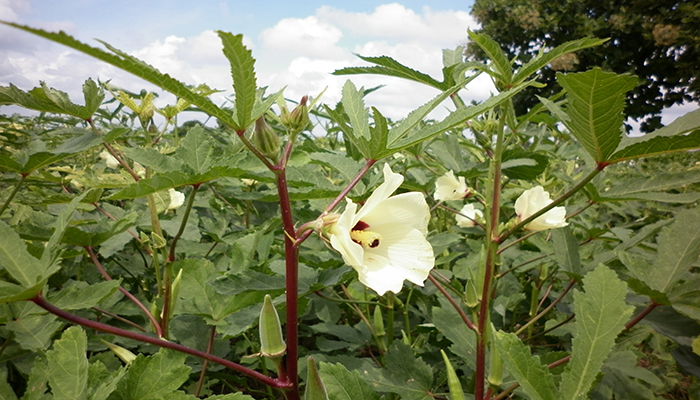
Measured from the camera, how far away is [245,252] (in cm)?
121

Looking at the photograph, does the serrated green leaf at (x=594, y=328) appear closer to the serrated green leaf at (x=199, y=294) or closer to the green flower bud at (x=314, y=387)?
the green flower bud at (x=314, y=387)

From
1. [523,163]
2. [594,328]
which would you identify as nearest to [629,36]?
[523,163]

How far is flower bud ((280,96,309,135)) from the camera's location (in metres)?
0.81

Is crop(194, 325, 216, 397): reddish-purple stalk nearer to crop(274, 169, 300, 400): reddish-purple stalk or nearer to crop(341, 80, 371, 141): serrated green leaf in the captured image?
crop(274, 169, 300, 400): reddish-purple stalk

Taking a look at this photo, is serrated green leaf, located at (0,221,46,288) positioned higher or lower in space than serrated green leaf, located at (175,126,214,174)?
lower

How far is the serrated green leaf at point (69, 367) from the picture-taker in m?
0.75

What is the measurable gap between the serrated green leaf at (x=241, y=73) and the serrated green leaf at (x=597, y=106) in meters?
0.54

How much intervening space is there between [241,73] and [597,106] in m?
0.65

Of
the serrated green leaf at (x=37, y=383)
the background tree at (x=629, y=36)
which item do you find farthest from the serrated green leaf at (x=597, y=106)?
the background tree at (x=629, y=36)

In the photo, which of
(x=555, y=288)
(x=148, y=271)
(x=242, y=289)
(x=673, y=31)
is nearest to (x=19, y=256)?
(x=242, y=289)

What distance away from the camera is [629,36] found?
34.6 ft

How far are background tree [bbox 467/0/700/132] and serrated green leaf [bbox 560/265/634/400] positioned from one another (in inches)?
378

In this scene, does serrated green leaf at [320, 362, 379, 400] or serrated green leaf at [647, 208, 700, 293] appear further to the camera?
serrated green leaf at [647, 208, 700, 293]

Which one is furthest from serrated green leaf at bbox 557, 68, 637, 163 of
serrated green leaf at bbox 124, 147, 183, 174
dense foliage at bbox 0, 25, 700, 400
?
serrated green leaf at bbox 124, 147, 183, 174
